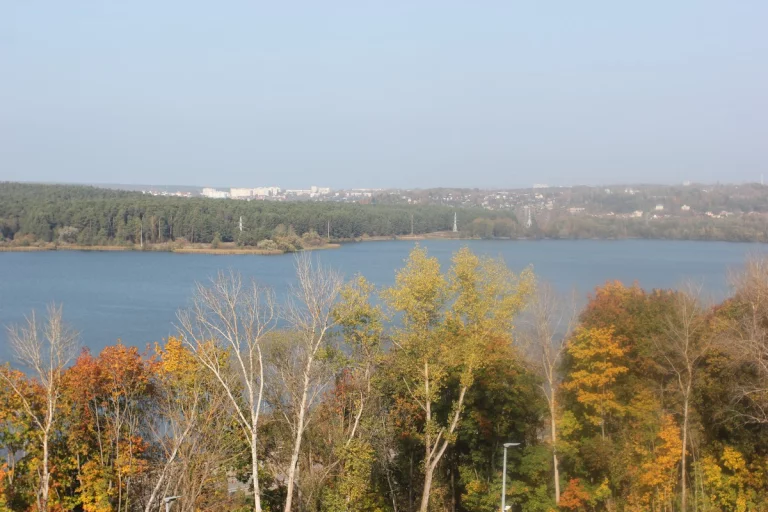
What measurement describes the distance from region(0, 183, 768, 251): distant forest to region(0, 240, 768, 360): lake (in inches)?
44.4

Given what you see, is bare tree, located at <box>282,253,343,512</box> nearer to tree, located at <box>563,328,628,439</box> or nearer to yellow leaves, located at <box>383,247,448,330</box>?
yellow leaves, located at <box>383,247,448,330</box>

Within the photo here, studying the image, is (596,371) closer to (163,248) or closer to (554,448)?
(554,448)

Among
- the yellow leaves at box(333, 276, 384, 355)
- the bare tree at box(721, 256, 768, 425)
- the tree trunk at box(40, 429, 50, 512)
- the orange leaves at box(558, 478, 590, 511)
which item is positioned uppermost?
the yellow leaves at box(333, 276, 384, 355)

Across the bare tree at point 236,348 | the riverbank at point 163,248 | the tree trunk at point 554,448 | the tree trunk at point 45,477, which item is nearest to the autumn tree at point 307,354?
the bare tree at point 236,348

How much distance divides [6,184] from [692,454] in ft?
163

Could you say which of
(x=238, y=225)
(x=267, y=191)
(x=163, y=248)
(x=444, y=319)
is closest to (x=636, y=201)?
(x=238, y=225)

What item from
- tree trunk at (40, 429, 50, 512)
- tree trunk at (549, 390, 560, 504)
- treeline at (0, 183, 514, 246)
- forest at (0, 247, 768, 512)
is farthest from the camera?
treeline at (0, 183, 514, 246)

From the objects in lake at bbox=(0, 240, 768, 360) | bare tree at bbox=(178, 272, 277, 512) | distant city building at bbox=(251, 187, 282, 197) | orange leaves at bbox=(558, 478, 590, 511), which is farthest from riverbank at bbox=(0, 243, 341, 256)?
distant city building at bbox=(251, 187, 282, 197)

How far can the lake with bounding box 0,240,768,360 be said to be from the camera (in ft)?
55.0

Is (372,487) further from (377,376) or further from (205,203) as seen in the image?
(205,203)

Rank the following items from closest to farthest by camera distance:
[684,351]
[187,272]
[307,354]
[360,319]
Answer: [307,354] < [360,319] < [684,351] < [187,272]

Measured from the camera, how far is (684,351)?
281 inches

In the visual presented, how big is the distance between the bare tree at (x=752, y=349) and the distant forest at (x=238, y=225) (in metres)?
23.8

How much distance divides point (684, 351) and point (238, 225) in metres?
31.1
